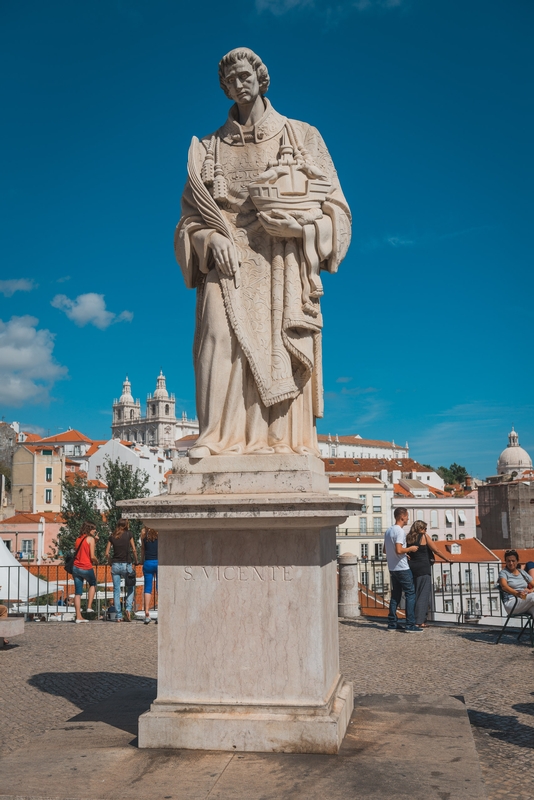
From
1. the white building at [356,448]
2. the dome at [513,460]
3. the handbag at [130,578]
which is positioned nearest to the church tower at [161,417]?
the white building at [356,448]

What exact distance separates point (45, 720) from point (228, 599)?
8.13 feet

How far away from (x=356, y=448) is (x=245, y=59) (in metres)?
148

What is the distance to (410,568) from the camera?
36.9 feet

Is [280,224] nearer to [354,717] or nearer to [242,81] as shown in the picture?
[242,81]

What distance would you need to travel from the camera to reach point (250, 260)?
5156 millimetres

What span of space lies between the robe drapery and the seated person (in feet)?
18.9

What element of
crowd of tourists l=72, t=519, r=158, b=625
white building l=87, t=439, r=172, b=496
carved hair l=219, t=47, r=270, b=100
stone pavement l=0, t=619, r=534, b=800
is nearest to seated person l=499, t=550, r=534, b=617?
stone pavement l=0, t=619, r=534, b=800

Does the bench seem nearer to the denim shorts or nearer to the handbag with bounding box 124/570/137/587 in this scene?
the denim shorts

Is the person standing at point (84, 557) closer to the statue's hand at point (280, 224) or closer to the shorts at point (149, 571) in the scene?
the shorts at point (149, 571)

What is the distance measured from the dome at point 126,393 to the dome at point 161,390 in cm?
878

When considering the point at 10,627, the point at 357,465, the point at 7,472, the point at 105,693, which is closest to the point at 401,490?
the point at 357,465

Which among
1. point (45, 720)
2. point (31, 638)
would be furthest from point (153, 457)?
point (45, 720)

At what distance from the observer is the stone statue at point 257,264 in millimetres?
4945

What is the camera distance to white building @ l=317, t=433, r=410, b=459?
14412 cm
